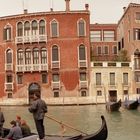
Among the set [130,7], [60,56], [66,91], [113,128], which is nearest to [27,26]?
Answer: [60,56]

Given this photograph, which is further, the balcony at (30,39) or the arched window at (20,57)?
the arched window at (20,57)

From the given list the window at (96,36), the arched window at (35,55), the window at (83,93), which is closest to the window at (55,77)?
the arched window at (35,55)

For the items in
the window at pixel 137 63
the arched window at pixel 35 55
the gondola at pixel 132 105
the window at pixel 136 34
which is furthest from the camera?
the window at pixel 136 34

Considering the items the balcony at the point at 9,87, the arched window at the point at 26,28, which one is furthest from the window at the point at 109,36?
the balcony at the point at 9,87

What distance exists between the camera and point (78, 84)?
2872 cm

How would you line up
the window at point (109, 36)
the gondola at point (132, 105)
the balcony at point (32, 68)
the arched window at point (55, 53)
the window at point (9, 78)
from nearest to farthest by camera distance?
the gondola at point (132, 105), the balcony at point (32, 68), the arched window at point (55, 53), the window at point (9, 78), the window at point (109, 36)

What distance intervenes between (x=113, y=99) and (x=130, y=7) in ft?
20.6

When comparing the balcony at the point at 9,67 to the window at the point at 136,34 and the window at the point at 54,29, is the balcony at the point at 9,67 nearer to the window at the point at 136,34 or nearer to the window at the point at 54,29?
the window at the point at 54,29

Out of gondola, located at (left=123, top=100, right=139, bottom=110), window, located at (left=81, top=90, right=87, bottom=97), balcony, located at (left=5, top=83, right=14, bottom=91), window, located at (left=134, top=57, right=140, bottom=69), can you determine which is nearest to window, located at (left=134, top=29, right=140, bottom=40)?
window, located at (left=134, top=57, right=140, bottom=69)

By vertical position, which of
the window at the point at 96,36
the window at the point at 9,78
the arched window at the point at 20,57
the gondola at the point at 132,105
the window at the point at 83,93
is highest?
the window at the point at 96,36

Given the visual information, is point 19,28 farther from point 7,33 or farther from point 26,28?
point 7,33

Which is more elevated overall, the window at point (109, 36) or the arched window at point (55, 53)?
the window at point (109, 36)

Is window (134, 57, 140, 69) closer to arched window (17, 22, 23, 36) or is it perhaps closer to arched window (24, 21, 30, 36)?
arched window (24, 21, 30, 36)

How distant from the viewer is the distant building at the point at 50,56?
2886cm
